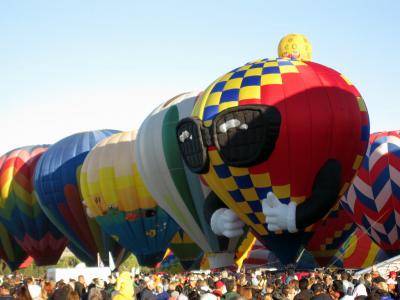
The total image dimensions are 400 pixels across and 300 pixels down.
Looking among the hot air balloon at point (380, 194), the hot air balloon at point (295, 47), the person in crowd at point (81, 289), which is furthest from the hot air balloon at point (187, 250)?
the person in crowd at point (81, 289)

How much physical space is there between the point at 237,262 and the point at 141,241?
11.7ft

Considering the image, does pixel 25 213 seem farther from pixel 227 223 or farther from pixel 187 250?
pixel 227 223

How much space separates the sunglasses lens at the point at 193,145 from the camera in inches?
616

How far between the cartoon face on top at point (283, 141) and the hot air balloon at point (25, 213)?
1245 centimetres

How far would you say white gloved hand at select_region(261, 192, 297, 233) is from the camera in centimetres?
1484

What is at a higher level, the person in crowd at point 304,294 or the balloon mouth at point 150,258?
the person in crowd at point 304,294

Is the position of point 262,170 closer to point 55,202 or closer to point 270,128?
point 270,128

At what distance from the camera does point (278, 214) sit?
48.8ft

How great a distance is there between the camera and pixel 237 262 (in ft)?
62.1

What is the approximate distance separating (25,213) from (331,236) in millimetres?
11453

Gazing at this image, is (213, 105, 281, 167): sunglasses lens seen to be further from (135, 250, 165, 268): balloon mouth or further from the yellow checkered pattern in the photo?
(135, 250, 165, 268): balloon mouth

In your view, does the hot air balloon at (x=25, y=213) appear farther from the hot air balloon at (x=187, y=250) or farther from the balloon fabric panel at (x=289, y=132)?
the balloon fabric panel at (x=289, y=132)

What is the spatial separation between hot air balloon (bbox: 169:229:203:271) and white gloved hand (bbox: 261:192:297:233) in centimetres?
907

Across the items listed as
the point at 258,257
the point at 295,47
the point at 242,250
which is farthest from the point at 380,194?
the point at 258,257
